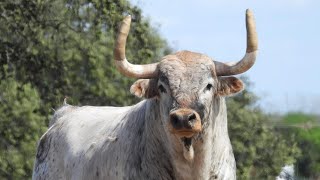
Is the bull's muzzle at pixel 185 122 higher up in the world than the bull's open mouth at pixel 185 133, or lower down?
higher up

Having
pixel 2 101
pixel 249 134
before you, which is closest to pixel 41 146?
pixel 2 101

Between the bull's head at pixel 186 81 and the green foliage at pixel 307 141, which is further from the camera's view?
the green foliage at pixel 307 141

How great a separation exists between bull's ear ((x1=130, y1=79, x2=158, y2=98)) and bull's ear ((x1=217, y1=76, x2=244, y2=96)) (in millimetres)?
635

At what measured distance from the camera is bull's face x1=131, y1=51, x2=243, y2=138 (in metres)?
11.3

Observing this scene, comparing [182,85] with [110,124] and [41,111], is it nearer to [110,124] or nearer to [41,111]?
[110,124]

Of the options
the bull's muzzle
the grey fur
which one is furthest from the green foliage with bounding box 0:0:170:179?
the bull's muzzle

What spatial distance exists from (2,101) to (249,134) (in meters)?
6.64

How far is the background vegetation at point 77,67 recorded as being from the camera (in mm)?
28938

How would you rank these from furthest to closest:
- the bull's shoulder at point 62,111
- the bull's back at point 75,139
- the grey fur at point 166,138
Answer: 1. the bull's shoulder at point 62,111
2. the bull's back at point 75,139
3. the grey fur at point 166,138

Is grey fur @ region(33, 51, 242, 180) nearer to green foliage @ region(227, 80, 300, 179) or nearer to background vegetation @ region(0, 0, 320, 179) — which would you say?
background vegetation @ region(0, 0, 320, 179)

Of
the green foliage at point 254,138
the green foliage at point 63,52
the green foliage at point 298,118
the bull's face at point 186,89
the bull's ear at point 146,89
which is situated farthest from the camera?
the green foliage at point 254,138

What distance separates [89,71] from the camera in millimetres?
30703

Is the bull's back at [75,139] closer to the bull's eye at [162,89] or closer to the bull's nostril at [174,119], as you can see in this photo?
the bull's eye at [162,89]

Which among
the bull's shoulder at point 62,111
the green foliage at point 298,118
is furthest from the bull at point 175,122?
the green foliage at point 298,118
